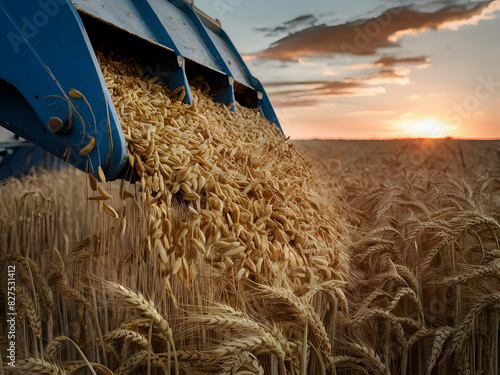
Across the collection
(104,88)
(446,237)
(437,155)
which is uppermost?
(437,155)

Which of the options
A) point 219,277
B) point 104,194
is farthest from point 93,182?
Result: point 219,277

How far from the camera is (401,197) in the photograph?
286cm

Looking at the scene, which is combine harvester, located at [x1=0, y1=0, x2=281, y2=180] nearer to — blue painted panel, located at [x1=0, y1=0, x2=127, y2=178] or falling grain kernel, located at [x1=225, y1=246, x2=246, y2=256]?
blue painted panel, located at [x1=0, y1=0, x2=127, y2=178]

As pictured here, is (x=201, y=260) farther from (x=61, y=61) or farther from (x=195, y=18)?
(x=195, y=18)

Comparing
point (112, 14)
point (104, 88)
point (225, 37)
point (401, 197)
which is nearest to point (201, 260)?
point (104, 88)

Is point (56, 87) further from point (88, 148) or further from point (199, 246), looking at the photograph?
point (199, 246)

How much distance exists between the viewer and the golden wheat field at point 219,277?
1.14m

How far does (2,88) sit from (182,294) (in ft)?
3.96

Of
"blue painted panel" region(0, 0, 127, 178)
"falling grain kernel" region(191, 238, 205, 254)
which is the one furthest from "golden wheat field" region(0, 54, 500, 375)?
"blue painted panel" region(0, 0, 127, 178)

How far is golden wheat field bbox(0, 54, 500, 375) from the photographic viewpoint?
1.14 m

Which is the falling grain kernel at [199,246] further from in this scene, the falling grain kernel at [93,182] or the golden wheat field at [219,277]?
the falling grain kernel at [93,182]

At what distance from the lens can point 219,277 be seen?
4.72 feet

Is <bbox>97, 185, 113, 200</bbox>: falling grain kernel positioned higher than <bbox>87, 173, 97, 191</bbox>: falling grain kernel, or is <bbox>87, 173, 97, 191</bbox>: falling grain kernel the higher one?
<bbox>87, 173, 97, 191</bbox>: falling grain kernel

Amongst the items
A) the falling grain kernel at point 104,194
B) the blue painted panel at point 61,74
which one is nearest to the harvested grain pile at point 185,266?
the falling grain kernel at point 104,194
